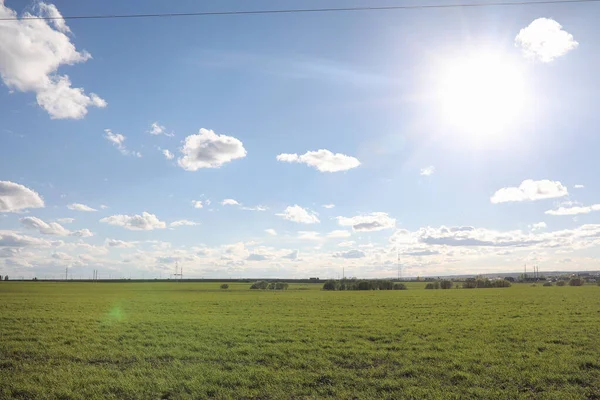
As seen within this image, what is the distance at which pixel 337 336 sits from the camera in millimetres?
22516

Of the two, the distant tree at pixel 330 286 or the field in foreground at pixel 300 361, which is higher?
the field in foreground at pixel 300 361

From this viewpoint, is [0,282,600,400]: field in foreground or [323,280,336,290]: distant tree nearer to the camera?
[0,282,600,400]: field in foreground

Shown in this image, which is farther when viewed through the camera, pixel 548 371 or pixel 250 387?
pixel 548 371

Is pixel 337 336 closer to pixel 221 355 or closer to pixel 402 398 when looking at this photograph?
pixel 221 355

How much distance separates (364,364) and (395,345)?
3.93 m

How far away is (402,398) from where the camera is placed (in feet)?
40.3

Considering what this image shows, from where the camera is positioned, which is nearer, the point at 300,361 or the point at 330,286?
the point at 300,361

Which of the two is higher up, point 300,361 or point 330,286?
point 300,361

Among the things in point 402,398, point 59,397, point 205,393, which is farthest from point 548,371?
point 59,397

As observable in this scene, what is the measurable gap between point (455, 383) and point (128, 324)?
21.3 m

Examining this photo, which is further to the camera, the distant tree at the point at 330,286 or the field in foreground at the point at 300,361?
the distant tree at the point at 330,286

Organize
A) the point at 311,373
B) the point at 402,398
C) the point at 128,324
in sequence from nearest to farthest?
the point at 402,398 < the point at 311,373 < the point at 128,324

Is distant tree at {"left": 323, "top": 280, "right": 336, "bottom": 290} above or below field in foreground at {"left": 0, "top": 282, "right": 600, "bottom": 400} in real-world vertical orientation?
below

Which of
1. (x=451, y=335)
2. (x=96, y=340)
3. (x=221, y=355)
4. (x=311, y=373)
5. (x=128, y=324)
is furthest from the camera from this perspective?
(x=128, y=324)
